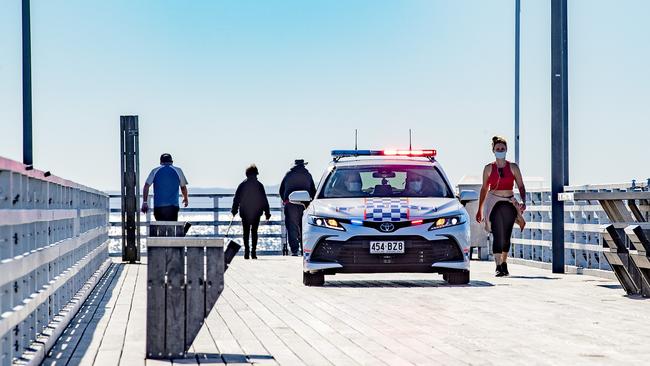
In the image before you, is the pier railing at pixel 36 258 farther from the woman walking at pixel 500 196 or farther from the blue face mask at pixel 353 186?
the woman walking at pixel 500 196

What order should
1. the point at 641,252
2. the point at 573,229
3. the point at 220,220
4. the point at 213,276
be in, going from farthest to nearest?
the point at 220,220
the point at 573,229
the point at 641,252
the point at 213,276

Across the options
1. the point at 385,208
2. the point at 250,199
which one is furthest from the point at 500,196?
the point at 250,199

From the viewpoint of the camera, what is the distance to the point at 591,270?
19.2 meters

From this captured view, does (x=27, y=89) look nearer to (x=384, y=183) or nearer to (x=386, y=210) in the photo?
(x=384, y=183)

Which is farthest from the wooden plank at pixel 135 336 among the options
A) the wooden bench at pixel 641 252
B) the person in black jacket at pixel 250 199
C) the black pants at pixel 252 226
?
the black pants at pixel 252 226

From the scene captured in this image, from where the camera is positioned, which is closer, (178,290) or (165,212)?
(178,290)

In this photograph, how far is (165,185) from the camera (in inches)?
851

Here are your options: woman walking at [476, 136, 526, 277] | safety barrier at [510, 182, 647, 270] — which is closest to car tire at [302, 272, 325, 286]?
woman walking at [476, 136, 526, 277]

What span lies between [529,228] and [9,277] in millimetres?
16403

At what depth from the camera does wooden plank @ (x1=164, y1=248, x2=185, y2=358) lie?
29.4 ft

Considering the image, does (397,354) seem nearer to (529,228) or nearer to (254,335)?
(254,335)

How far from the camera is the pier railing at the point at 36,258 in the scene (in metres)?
7.32

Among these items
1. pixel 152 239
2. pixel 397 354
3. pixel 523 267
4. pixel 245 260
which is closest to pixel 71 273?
pixel 152 239

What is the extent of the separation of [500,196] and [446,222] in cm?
243
